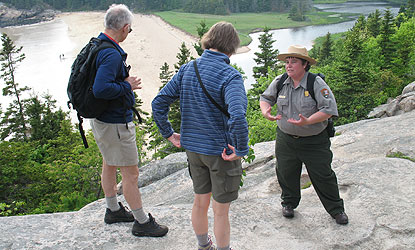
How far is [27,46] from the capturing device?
66.2 meters

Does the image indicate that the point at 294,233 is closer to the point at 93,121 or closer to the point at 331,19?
the point at 93,121

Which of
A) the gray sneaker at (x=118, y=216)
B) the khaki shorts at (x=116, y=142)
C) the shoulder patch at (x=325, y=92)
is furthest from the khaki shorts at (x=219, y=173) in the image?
the gray sneaker at (x=118, y=216)

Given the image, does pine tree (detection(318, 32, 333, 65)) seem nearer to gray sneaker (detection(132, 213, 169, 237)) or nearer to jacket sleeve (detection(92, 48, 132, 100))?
gray sneaker (detection(132, 213, 169, 237))

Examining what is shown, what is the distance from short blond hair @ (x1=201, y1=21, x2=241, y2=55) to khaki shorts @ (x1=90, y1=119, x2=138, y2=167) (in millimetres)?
1468

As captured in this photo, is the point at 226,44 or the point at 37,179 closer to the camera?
the point at 226,44

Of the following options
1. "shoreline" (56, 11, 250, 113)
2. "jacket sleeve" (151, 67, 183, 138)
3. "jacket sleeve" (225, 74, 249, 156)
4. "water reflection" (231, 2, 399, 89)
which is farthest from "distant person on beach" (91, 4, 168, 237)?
"water reflection" (231, 2, 399, 89)

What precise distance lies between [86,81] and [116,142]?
0.78 metres

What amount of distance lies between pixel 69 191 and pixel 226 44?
15742 millimetres

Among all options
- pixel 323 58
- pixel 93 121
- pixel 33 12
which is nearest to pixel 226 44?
pixel 93 121

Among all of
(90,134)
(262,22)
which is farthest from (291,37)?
(90,134)

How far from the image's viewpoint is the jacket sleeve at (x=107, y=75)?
12.8 feet

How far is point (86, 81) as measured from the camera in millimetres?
4098

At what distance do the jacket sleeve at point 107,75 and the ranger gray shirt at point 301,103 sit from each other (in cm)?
206

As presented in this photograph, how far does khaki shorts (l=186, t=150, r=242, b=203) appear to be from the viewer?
12.2 ft
